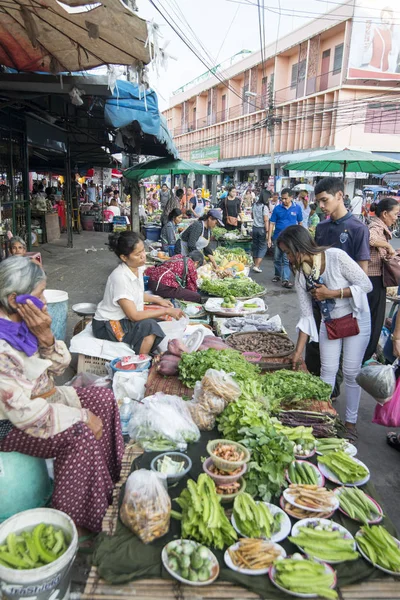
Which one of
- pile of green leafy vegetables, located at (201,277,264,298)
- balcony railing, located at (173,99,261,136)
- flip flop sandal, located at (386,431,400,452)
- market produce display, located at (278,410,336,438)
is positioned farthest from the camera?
balcony railing, located at (173,99,261,136)

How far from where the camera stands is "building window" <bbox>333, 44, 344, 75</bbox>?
81.3ft

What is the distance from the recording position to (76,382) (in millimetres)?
3658

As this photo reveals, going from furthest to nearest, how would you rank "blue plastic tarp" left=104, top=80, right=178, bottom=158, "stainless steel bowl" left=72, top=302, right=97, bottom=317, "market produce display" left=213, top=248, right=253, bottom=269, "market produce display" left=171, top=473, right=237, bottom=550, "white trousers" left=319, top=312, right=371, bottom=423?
"market produce display" left=213, top=248, right=253, bottom=269 → "blue plastic tarp" left=104, top=80, right=178, bottom=158 → "stainless steel bowl" left=72, top=302, right=97, bottom=317 → "white trousers" left=319, top=312, right=371, bottom=423 → "market produce display" left=171, top=473, right=237, bottom=550

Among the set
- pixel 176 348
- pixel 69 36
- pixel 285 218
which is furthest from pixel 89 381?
pixel 285 218

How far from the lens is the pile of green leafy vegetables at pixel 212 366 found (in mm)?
3255

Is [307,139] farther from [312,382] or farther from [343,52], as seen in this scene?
[312,382]

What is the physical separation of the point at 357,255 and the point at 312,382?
133 cm

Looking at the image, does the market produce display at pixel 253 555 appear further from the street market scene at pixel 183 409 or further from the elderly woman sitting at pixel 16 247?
the elderly woman sitting at pixel 16 247

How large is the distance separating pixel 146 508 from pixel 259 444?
0.78 metres

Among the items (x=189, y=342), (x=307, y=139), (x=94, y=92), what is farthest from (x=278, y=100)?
(x=189, y=342)

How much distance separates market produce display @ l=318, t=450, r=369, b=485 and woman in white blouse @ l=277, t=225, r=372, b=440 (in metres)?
1.26

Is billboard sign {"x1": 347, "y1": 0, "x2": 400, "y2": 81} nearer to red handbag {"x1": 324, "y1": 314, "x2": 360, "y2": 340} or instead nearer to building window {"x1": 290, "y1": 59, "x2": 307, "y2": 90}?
building window {"x1": 290, "y1": 59, "x2": 307, "y2": 90}

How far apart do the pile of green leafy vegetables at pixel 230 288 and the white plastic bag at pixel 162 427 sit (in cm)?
364

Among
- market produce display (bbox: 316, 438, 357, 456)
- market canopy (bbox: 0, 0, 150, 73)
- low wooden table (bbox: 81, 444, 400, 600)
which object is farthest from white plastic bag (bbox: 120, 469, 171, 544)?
market canopy (bbox: 0, 0, 150, 73)
